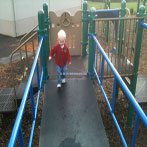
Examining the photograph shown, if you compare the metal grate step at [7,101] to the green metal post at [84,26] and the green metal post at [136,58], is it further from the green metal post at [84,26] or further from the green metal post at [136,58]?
the green metal post at [136,58]

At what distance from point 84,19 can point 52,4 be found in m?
8.62

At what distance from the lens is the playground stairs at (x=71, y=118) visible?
2.99 m

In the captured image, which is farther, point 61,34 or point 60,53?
point 60,53


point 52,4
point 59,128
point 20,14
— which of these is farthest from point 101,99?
point 52,4

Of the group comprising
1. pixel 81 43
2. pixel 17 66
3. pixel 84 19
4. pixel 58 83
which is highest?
pixel 84 19

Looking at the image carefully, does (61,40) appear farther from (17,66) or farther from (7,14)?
(7,14)

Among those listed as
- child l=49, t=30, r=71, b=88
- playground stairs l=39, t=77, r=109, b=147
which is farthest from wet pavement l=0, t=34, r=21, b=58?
playground stairs l=39, t=77, r=109, b=147

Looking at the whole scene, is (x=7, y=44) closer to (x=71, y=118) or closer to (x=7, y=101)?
(x=7, y=101)

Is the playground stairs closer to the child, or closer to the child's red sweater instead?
the child

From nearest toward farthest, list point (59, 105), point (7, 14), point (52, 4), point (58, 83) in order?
point (59, 105), point (58, 83), point (7, 14), point (52, 4)

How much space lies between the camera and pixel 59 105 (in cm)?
361

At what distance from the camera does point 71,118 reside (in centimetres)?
338

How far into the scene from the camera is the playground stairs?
2.99 metres

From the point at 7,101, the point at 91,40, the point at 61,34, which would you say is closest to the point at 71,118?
the point at 61,34
